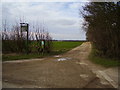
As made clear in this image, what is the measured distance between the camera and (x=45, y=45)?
77.9ft

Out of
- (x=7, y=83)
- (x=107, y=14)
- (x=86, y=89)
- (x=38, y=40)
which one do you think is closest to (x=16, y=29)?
(x=38, y=40)

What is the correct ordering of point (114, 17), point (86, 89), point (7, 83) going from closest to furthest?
point (86, 89) → point (7, 83) → point (114, 17)

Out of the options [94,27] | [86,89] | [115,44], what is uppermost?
[94,27]

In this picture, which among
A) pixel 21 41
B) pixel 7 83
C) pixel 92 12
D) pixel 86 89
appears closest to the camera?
pixel 86 89

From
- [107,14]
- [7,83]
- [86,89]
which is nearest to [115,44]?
[107,14]

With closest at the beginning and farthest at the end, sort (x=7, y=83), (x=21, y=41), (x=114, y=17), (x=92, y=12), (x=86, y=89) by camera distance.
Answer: (x=86, y=89) < (x=7, y=83) < (x=114, y=17) < (x=92, y=12) < (x=21, y=41)

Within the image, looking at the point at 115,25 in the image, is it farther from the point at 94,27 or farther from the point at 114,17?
the point at 94,27

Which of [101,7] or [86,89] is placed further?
[101,7]

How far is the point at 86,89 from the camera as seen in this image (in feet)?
20.5

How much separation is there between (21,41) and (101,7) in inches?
456

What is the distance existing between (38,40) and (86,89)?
1787 cm

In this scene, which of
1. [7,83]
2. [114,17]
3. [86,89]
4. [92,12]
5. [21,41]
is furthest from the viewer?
[21,41]

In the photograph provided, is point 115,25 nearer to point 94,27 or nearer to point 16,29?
point 94,27

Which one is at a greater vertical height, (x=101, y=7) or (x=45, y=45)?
(x=101, y=7)
